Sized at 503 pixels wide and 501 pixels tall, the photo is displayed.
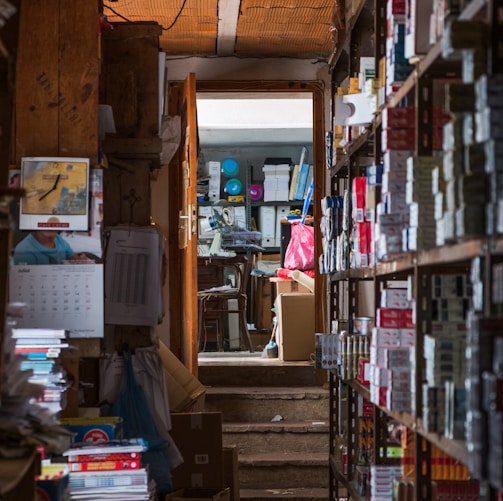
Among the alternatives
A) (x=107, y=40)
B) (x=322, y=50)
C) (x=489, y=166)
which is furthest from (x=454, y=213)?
(x=322, y=50)

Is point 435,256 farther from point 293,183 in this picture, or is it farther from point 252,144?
point 252,144

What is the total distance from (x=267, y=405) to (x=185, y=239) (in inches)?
47.2

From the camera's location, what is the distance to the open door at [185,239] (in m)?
6.13

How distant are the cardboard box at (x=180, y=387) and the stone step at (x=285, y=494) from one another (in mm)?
637

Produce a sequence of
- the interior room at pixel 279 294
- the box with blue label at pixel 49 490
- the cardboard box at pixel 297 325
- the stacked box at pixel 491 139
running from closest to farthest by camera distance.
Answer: the stacked box at pixel 491 139
the interior room at pixel 279 294
the box with blue label at pixel 49 490
the cardboard box at pixel 297 325

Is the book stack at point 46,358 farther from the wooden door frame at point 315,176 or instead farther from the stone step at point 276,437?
the wooden door frame at point 315,176

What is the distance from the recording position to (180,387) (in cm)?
491

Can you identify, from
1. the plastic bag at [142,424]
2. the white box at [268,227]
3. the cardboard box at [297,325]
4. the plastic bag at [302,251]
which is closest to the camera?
the plastic bag at [142,424]

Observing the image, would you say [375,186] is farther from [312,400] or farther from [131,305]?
[312,400]

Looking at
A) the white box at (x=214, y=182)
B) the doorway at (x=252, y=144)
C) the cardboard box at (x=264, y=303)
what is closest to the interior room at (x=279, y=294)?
the doorway at (x=252, y=144)

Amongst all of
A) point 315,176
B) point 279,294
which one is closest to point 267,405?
Result: point 279,294

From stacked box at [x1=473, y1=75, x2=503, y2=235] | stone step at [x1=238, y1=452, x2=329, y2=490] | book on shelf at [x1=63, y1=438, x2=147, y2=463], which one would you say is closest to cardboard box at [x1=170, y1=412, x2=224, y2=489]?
stone step at [x1=238, y1=452, x2=329, y2=490]

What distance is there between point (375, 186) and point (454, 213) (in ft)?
3.86

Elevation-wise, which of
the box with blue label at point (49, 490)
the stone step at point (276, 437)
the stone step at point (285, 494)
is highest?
the box with blue label at point (49, 490)
